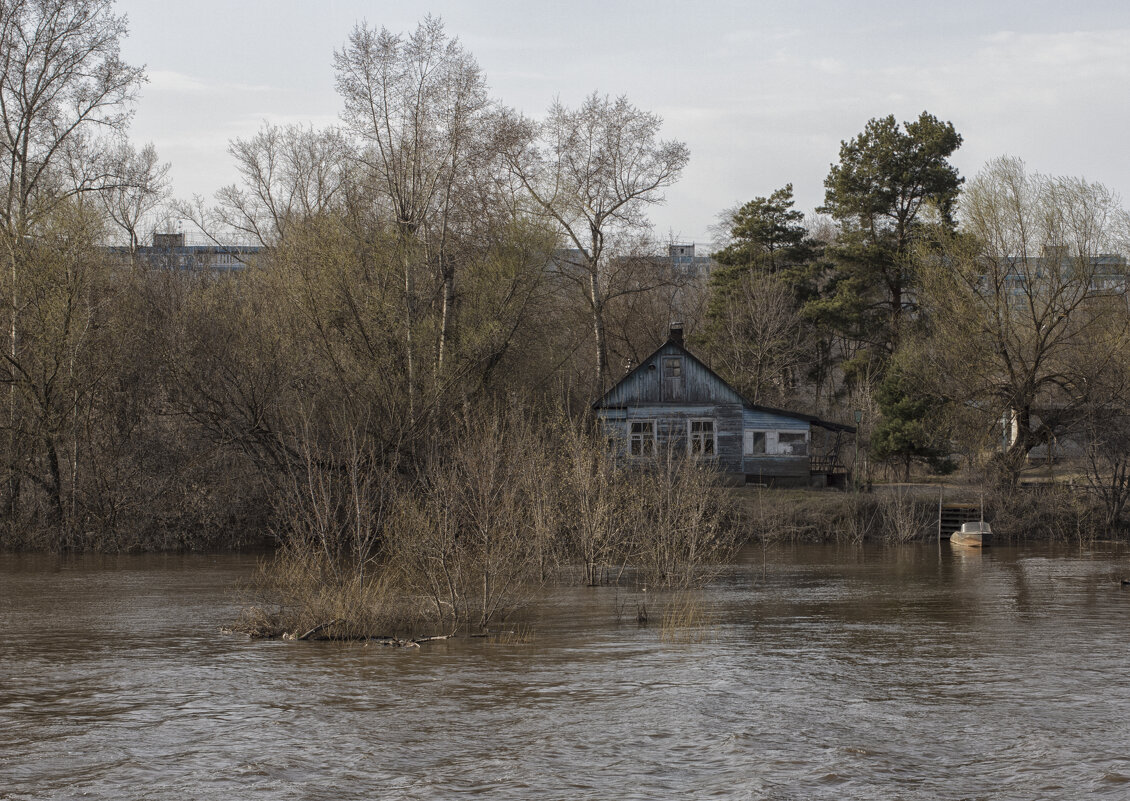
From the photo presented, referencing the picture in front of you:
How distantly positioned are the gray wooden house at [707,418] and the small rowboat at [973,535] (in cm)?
807

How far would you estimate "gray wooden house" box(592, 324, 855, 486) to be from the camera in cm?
4469

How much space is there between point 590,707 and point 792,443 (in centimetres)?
3251

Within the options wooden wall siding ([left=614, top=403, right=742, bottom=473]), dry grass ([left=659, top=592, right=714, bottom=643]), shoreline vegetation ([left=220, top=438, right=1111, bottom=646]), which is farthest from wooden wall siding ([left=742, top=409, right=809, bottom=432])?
dry grass ([left=659, top=592, right=714, bottom=643])

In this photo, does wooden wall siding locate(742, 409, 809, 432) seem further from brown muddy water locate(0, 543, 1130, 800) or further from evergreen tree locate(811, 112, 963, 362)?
brown muddy water locate(0, 543, 1130, 800)

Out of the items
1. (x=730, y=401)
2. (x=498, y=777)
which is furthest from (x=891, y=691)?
(x=730, y=401)

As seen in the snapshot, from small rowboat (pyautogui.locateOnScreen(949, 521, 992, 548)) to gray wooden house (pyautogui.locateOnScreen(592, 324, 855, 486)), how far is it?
8.07 meters

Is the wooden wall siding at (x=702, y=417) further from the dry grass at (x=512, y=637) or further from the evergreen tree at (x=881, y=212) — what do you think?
the dry grass at (x=512, y=637)

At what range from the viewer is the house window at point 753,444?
44906 mm

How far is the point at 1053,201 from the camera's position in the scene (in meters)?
42.8

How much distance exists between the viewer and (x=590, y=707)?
530 inches

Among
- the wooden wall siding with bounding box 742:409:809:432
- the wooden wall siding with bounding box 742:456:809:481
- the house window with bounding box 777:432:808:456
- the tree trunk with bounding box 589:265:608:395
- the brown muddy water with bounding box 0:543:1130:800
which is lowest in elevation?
the brown muddy water with bounding box 0:543:1130:800

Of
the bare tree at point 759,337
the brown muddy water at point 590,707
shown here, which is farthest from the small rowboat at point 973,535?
the bare tree at point 759,337

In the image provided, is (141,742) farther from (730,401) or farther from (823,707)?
(730,401)

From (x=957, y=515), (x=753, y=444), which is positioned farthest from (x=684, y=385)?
(x=957, y=515)
